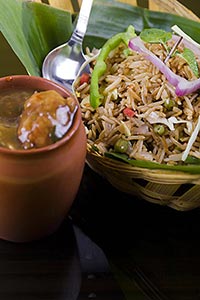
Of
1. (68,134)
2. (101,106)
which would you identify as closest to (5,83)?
(68,134)

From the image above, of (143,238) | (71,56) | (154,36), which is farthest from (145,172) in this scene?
(71,56)

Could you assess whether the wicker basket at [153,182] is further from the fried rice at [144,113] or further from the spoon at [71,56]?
the spoon at [71,56]

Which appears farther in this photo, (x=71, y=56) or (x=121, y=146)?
(x=71, y=56)

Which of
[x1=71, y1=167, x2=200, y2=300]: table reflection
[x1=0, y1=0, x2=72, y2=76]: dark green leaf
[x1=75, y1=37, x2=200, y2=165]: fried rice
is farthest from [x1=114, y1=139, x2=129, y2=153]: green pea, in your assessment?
[x1=0, y1=0, x2=72, y2=76]: dark green leaf

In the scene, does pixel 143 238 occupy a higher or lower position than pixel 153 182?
lower

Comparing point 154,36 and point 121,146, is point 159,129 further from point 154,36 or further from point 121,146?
point 154,36

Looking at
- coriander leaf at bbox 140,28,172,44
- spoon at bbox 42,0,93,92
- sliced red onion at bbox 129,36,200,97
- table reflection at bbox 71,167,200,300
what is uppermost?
coriander leaf at bbox 140,28,172,44

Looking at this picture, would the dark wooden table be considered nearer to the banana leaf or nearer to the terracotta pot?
the terracotta pot

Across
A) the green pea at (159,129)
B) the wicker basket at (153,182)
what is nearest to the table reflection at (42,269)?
the wicker basket at (153,182)
